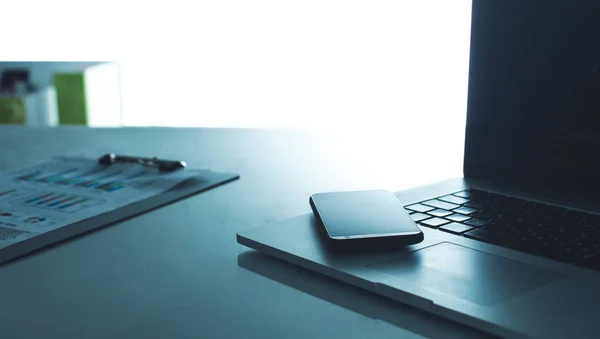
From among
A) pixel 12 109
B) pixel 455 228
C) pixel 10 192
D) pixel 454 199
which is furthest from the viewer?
pixel 12 109

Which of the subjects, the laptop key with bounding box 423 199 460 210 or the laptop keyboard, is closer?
the laptop keyboard

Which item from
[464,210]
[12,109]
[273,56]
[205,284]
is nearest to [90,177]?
[205,284]

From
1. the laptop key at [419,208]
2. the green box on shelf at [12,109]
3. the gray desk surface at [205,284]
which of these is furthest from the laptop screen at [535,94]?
the green box on shelf at [12,109]

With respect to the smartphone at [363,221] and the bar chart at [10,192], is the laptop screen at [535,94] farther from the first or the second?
the bar chart at [10,192]

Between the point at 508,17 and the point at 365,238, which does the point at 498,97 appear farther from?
the point at 365,238

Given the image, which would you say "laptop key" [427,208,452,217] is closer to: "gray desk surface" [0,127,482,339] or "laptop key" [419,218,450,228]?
"laptop key" [419,218,450,228]

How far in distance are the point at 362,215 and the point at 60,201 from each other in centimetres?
41

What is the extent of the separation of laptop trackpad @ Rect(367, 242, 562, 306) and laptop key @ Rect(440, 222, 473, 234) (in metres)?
0.04

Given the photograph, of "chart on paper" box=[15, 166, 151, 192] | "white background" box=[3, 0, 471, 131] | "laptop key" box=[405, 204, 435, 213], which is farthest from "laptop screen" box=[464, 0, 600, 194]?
"white background" box=[3, 0, 471, 131]

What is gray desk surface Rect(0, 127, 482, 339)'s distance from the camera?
0.45 meters

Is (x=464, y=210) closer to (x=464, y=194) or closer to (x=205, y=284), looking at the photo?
(x=464, y=194)

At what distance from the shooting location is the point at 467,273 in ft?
1.62

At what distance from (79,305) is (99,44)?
139 inches

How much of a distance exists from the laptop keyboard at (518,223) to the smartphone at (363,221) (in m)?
0.04
